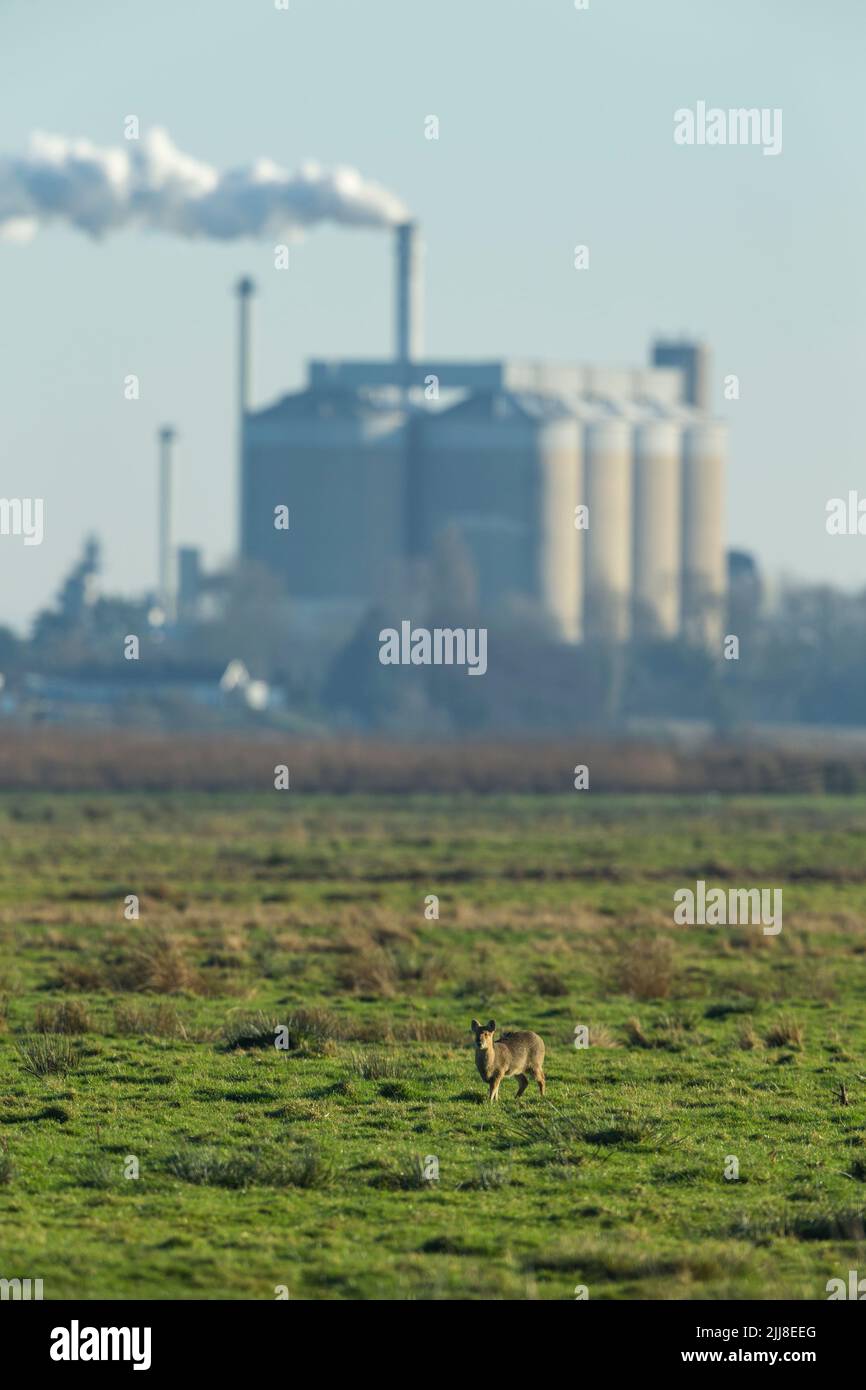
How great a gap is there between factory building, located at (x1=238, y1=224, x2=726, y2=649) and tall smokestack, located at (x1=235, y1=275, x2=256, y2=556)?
0.45ft

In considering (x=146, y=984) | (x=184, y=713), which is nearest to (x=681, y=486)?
(x=184, y=713)

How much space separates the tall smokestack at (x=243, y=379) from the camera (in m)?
160

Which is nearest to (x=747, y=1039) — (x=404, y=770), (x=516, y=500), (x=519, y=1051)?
(x=519, y=1051)

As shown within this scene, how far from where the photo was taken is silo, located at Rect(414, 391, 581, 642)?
157750mm

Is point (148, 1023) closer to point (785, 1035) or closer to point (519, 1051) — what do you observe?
point (519, 1051)

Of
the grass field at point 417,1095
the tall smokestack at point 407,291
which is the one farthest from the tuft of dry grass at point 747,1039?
the tall smokestack at point 407,291

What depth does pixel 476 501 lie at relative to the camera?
15938cm

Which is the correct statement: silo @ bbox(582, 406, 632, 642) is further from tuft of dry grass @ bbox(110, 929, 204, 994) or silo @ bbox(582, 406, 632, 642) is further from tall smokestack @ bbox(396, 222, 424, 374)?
tuft of dry grass @ bbox(110, 929, 204, 994)

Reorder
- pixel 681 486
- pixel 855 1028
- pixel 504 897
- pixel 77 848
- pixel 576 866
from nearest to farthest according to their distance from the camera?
pixel 855 1028
pixel 504 897
pixel 576 866
pixel 77 848
pixel 681 486

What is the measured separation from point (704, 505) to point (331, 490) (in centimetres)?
2868

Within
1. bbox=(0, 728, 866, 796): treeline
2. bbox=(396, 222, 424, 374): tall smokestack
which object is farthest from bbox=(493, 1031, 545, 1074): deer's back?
bbox=(396, 222, 424, 374): tall smokestack

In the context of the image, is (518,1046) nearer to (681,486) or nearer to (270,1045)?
(270,1045)

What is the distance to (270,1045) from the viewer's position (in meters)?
20.7
